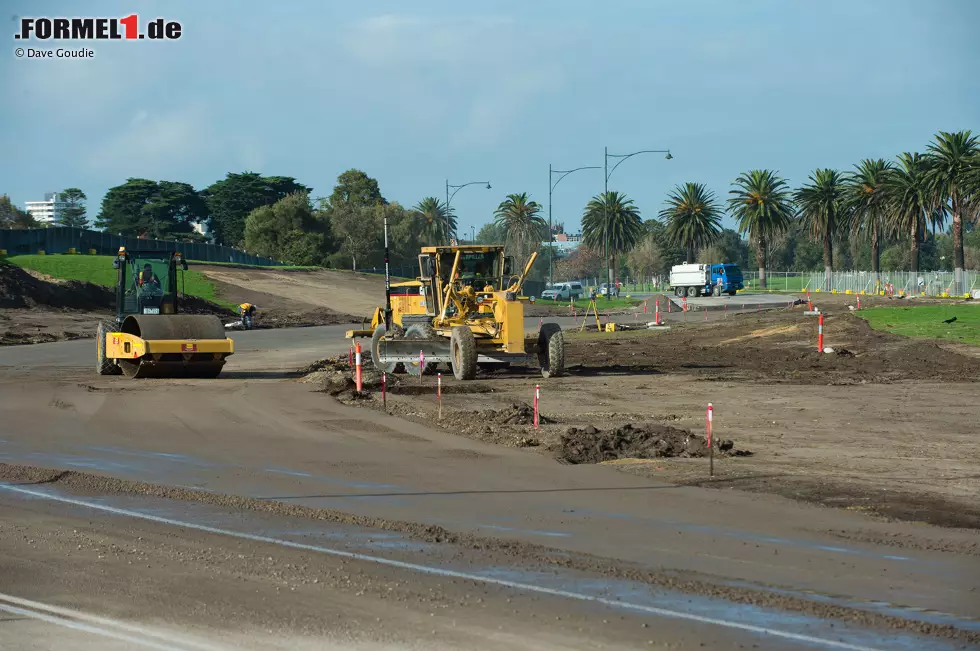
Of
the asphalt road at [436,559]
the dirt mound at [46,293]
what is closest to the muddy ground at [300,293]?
the dirt mound at [46,293]

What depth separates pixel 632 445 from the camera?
1491 cm

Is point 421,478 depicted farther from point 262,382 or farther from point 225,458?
point 262,382

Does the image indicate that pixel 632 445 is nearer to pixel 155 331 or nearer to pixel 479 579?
pixel 479 579

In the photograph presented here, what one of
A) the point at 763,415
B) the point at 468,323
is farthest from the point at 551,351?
the point at 763,415

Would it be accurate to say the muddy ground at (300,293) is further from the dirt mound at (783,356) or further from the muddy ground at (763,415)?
the muddy ground at (763,415)

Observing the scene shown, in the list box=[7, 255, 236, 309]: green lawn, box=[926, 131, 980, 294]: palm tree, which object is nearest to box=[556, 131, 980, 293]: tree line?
box=[926, 131, 980, 294]: palm tree

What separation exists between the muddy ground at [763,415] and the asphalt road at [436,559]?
0.88m

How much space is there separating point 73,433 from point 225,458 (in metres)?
3.85

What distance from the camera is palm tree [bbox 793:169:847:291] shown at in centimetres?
10556

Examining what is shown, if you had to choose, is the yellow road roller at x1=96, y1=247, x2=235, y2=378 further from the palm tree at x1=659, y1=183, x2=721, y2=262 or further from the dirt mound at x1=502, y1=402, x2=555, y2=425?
the palm tree at x1=659, y1=183, x2=721, y2=262

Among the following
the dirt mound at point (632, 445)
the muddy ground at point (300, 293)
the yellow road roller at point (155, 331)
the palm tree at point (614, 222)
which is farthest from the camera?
the palm tree at point (614, 222)

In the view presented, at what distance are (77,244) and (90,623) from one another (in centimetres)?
7531

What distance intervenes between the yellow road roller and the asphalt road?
33.5ft

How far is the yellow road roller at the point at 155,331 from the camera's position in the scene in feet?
84.9
